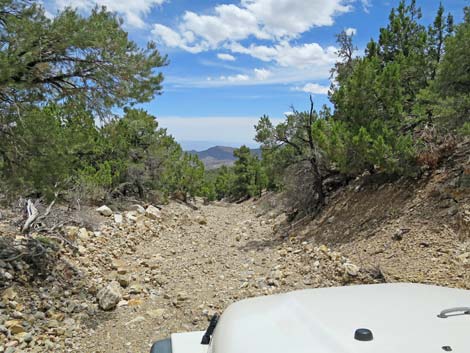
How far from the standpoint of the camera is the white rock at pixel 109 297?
5602 millimetres

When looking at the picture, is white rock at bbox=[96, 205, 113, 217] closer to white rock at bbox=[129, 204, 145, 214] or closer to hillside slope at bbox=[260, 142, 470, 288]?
white rock at bbox=[129, 204, 145, 214]

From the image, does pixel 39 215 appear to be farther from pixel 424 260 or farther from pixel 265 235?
pixel 424 260

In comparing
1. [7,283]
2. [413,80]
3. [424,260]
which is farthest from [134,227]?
[413,80]

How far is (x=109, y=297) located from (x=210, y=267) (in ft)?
9.07

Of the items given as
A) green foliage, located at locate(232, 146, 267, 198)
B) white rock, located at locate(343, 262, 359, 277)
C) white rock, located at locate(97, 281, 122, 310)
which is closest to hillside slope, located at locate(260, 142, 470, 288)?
white rock, located at locate(343, 262, 359, 277)

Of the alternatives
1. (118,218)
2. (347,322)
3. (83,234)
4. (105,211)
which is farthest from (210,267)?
(347,322)

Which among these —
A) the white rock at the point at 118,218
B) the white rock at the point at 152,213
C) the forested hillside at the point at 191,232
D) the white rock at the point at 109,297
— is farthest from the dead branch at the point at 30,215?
the white rock at the point at 152,213

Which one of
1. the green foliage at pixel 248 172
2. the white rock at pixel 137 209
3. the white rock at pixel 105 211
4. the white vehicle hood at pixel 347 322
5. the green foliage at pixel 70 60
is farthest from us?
the green foliage at pixel 248 172

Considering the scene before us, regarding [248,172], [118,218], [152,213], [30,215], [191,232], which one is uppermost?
[248,172]

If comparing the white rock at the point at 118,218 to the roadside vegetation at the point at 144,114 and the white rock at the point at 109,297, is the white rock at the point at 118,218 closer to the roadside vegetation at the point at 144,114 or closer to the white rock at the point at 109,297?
the roadside vegetation at the point at 144,114

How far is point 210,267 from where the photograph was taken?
317 inches

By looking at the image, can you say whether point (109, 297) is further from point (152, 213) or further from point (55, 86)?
point (152, 213)

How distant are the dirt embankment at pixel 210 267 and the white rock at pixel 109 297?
0.06 feet

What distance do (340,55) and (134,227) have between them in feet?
34.5
